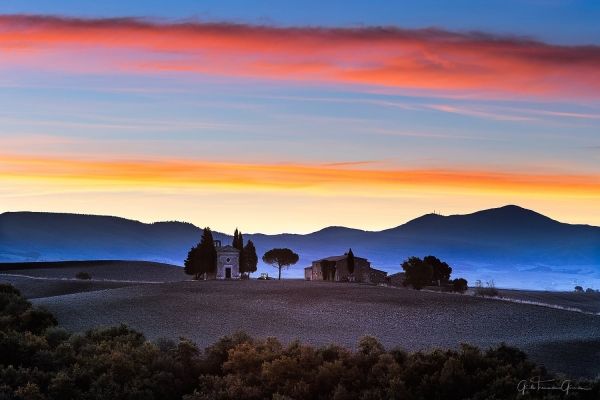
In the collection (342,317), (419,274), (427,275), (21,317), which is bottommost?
(21,317)

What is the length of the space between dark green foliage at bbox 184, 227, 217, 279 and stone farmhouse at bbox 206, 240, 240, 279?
1.96ft

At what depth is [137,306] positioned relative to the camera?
243 ft

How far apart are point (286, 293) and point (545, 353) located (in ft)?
114

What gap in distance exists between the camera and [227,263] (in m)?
107

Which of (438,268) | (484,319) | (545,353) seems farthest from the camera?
(438,268)

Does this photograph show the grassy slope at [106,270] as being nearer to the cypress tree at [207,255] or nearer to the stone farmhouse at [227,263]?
the stone farmhouse at [227,263]

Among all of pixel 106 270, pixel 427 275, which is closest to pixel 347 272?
pixel 427 275

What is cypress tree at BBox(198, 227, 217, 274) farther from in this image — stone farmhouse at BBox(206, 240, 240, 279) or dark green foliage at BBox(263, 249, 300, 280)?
dark green foliage at BBox(263, 249, 300, 280)

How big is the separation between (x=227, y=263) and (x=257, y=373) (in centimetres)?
6825

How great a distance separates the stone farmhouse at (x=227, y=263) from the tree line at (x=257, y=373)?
205ft

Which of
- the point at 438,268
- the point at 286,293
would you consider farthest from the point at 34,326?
the point at 438,268

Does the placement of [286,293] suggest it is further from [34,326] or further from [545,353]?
[545,353]

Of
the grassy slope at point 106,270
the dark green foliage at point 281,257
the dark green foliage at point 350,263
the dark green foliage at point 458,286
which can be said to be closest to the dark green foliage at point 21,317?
the dark green foliage at point 350,263

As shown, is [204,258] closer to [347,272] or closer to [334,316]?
[347,272]
